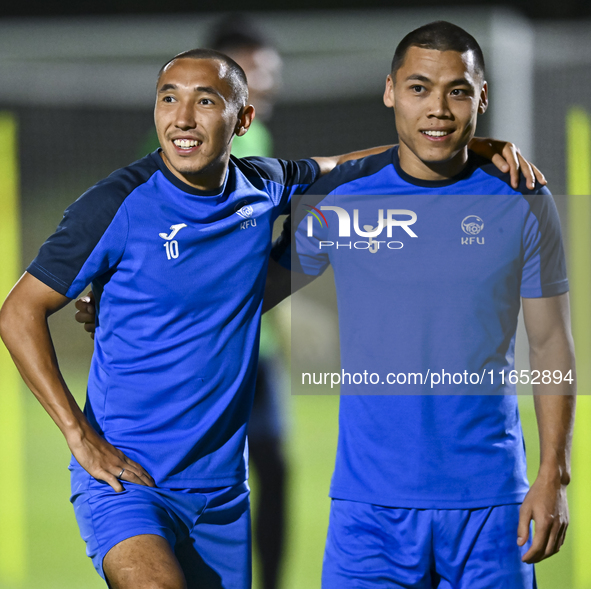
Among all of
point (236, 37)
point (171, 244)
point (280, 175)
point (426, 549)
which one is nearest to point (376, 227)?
point (280, 175)

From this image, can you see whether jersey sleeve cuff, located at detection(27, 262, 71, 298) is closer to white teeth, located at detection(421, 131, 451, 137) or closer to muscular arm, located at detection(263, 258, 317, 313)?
muscular arm, located at detection(263, 258, 317, 313)

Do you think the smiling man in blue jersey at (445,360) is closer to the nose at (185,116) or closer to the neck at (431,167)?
the neck at (431,167)

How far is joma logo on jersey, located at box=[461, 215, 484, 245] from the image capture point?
1.63 meters

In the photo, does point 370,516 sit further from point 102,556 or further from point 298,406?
point 298,406

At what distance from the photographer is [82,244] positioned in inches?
63.8

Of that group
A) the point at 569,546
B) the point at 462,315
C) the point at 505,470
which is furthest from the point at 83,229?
the point at 569,546

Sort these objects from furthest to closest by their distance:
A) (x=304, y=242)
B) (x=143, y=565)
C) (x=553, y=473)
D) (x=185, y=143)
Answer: (x=304, y=242) < (x=185, y=143) < (x=553, y=473) < (x=143, y=565)

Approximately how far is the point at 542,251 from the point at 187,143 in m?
0.83

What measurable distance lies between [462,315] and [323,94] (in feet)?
17.8

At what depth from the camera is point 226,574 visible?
1.80 meters

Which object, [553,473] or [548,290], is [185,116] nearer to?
[548,290]

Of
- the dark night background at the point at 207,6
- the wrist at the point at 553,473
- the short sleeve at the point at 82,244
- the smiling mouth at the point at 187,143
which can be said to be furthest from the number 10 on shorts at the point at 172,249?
the dark night background at the point at 207,6

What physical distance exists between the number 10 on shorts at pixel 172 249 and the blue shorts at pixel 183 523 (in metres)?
0.52

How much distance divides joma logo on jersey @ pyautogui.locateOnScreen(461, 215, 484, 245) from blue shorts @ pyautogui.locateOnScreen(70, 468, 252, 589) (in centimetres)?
80
